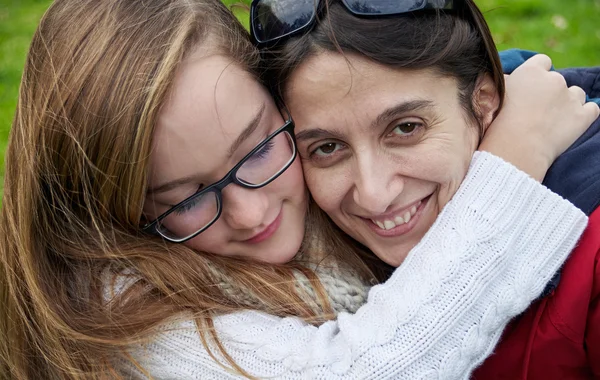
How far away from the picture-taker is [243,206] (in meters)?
2.51

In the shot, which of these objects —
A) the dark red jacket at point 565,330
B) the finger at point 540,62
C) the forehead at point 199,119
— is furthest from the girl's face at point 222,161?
the finger at point 540,62

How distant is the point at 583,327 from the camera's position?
7.76 feet

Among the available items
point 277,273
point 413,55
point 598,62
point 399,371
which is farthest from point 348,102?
point 598,62

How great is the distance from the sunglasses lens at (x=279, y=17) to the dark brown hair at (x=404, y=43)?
4 cm

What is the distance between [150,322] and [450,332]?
109 cm

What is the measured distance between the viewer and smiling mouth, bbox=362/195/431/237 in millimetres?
2598

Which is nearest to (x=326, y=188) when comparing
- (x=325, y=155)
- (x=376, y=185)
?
(x=325, y=155)

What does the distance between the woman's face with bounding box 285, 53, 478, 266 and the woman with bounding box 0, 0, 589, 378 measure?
0.39 ft

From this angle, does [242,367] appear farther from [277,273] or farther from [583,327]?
[583,327]

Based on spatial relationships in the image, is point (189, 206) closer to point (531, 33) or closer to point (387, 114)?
point (387, 114)

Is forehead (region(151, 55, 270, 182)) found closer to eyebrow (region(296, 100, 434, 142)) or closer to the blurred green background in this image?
eyebrow (region(296, 100, 434, 142))

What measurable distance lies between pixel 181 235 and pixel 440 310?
1.03m

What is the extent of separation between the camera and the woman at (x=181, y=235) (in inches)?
92.0

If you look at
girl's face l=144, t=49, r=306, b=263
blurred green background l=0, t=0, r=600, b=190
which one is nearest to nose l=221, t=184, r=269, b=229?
girl's face l=144, t=49, r=306, b=263
